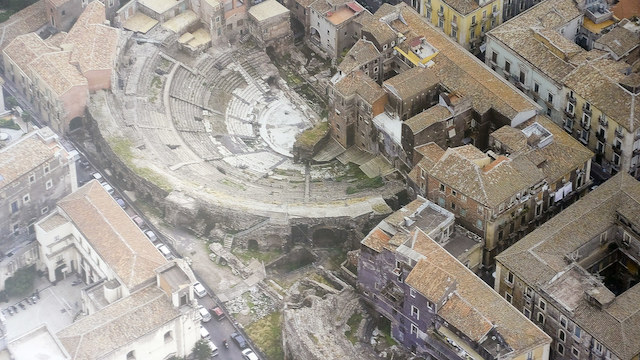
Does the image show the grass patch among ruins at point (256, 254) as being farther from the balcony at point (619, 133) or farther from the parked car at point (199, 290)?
the balcony at point (619, 133)

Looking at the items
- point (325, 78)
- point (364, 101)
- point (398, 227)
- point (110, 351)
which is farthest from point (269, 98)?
point (110, 351)

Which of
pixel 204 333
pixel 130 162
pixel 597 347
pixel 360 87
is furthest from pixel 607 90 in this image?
pixel 130 162

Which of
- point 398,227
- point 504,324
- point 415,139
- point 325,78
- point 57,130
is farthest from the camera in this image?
point 325,78

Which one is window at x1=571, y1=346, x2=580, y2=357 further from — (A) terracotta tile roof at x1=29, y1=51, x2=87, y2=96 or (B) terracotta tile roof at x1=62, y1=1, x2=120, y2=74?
(B) terracotta tile roof at x1=62, y1=1, x2=120, y2=74

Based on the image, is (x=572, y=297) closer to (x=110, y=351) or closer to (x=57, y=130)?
(x=110, y=351)

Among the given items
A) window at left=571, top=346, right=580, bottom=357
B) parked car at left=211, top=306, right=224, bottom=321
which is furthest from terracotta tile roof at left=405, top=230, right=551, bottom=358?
parked car at left=211, top=306, right=224, bottom=321

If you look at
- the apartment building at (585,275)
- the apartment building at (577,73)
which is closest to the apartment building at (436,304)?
the apartment building at (585,275)
